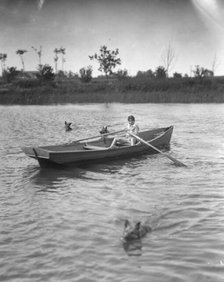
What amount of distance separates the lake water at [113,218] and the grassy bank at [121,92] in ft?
86.1

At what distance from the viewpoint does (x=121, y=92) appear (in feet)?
180

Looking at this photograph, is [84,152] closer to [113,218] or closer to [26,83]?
[113,218]

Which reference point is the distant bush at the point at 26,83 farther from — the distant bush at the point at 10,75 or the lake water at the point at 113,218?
the lake water at the point at 113,218

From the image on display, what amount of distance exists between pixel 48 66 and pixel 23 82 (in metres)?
6.63

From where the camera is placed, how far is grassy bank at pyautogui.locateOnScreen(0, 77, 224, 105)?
1734 inches

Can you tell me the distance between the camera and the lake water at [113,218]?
678 centimetres

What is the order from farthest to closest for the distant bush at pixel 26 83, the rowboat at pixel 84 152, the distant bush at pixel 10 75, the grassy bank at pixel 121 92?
1. the distant bush at pixel 10 75
2. the distant bush at pixel 26 83
3. the grassy bank at pixel 121 92
4. the rowboat at pixel 84 152

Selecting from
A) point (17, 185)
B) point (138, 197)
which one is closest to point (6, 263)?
point (138, 197)

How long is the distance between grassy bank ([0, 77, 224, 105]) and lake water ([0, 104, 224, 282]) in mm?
26254

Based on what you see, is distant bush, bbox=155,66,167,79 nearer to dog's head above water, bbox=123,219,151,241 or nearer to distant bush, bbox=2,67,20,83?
distant bush, bbox=2,67,20,83

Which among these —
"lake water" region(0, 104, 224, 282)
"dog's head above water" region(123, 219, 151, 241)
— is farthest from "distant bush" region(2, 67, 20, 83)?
"dog's head above water" region(123, 219, 151, 241)

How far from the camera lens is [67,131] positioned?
2514cm

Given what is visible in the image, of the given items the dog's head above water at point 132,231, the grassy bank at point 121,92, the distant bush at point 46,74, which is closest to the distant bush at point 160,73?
the grassy bank at point 121,92

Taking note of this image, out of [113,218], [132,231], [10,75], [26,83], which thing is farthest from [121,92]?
[132,231]
